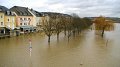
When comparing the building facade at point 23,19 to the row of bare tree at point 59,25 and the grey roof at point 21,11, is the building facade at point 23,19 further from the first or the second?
the row of bare tree at point 59,25

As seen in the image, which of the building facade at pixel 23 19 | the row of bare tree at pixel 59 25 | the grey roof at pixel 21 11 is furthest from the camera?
the grey roof at pixel 21 11

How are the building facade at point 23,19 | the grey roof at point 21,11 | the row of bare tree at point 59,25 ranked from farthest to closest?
1. the grey roof at point 21,11
2. the building facade at point 23,19
3. the row of bare tree at point 59,25

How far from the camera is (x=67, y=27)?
49750 millimetres

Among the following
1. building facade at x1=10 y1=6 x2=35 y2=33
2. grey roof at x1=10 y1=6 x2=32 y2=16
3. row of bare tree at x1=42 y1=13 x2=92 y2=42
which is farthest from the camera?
grey roof at x1=10 y1=6 x2=32 y2=16

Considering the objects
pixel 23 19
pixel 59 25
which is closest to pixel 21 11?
pixel 23 19

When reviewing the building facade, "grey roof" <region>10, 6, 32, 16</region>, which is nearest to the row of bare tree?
the building facade

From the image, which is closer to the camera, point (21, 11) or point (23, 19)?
point (23, 19)

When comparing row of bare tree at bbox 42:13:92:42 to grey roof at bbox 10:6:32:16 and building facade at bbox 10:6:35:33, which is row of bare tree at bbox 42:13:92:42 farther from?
grey roof at bbox 10:6:32:16

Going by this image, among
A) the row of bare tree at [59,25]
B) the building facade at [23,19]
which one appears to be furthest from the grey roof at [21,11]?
the row of bare tree at [59,25]

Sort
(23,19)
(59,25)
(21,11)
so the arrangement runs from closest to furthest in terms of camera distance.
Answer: (59,25) → (23,19) → (21,11)

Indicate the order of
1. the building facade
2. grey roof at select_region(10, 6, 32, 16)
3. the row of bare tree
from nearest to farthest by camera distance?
1. the row of bare tree
2. the building facade
3. grey roof at select_region(10, 6, 32, 16)

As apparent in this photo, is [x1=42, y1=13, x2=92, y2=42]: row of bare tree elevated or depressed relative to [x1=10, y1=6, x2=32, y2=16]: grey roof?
depressed

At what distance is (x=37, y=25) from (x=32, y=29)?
19.8ft

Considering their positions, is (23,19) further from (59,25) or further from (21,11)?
(59,25)
